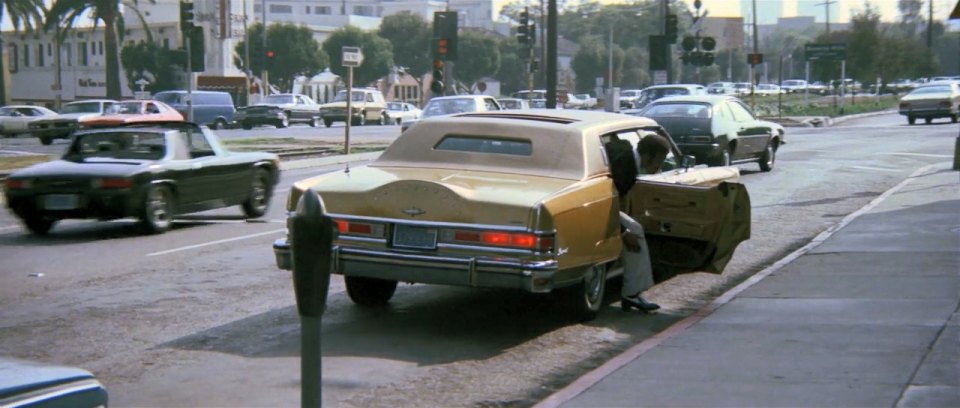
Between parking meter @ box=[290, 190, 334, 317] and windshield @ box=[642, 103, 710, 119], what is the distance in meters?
20.0

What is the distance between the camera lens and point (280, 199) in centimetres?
2038

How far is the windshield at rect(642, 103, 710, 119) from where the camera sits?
2427 cm

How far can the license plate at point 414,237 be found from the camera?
891cm

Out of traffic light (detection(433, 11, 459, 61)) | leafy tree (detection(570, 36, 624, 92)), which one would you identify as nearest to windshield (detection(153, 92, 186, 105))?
traffic light (detection(433, 11, 459, 61))

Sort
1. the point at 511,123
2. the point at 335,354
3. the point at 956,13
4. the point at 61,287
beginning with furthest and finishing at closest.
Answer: the point at 956,13 → the point at 61,287 → the point at 511,123 → the point at 335,354

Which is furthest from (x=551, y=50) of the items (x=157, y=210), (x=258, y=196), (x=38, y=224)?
(x=38, y=224)

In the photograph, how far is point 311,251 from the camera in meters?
4.62

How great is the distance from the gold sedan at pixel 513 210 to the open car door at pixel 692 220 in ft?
0.03

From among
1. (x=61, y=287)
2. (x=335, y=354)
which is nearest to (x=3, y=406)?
(x=335, y=354)

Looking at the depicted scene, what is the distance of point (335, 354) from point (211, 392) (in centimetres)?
119

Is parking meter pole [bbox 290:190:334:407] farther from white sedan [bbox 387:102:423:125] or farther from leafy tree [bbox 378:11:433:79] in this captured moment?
leafy tree [bbox 378:11:433:79]

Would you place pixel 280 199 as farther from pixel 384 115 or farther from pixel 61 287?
pixel 384 115

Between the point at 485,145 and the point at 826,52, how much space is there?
6214 centimetres

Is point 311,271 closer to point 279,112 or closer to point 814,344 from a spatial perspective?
point 814,344
